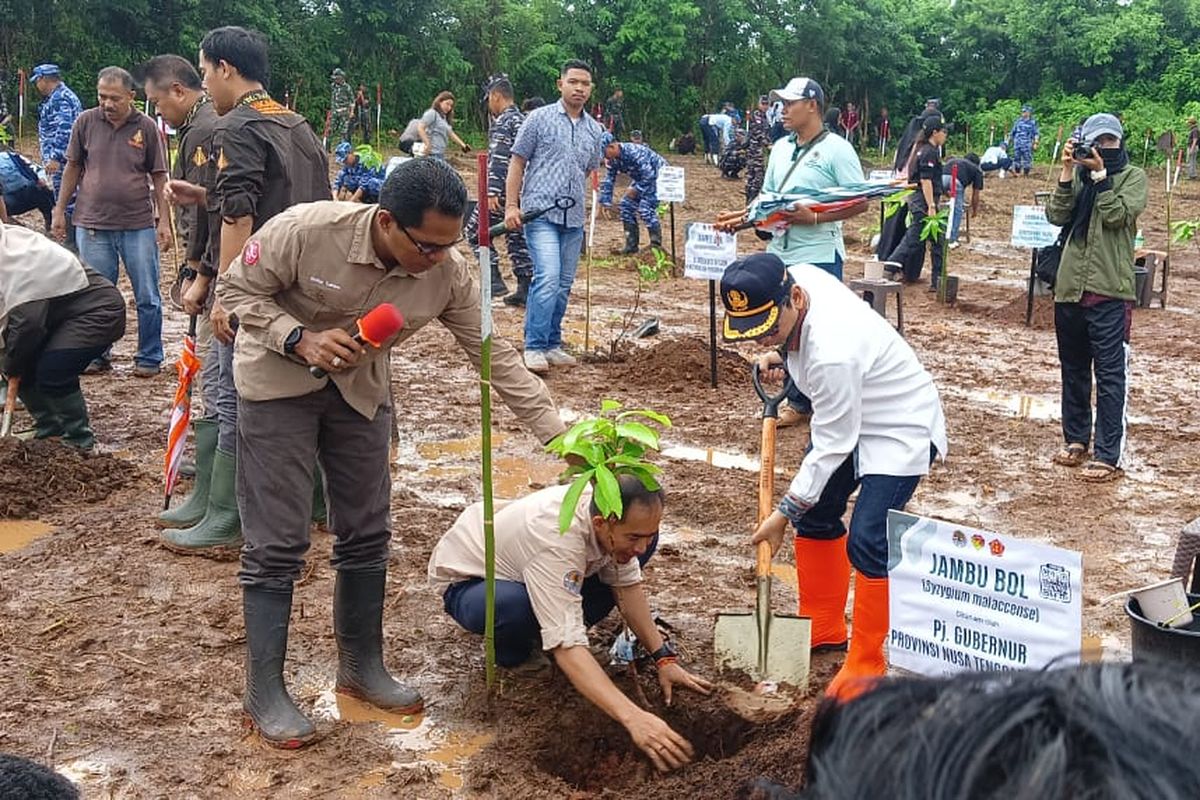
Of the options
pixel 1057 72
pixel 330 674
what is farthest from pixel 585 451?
pixel 1057 72

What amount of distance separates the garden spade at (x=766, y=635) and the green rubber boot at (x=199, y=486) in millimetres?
2543

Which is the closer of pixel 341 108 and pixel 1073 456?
pixel 1073 456

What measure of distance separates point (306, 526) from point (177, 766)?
79 cm

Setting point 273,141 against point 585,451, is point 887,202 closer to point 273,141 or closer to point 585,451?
point 273,141

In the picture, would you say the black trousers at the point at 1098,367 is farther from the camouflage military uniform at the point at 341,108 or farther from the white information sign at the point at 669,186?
the camouflage military uniform at the point at 341,108

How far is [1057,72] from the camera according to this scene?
39.0 m

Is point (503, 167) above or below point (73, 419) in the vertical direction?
above

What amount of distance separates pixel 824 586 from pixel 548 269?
14.1ft

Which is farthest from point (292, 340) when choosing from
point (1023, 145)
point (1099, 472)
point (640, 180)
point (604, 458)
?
point (1023, 145)

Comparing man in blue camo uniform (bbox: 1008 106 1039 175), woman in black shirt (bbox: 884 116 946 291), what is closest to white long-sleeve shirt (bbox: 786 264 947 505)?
woman in black shirt (bbox: 884 116 946 291)

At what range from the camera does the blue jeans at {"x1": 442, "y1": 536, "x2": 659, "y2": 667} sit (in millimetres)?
4020

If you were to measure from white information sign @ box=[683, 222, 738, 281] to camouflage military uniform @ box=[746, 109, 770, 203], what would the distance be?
11299mm

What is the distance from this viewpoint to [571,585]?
3734 mm

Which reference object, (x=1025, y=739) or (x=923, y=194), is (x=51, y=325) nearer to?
(x=1025, y=739)
